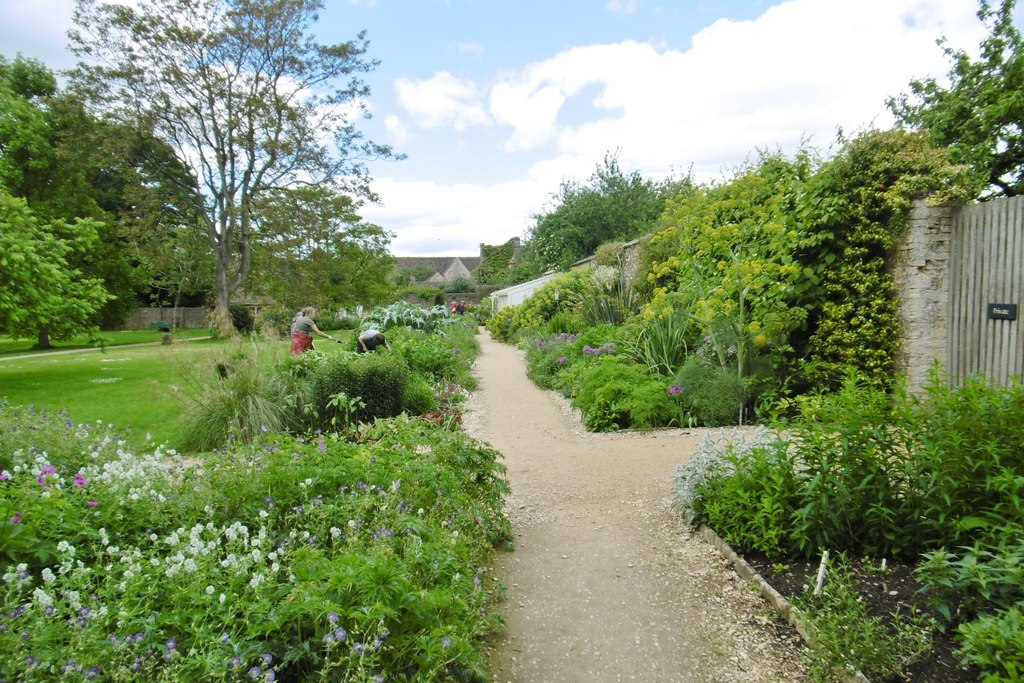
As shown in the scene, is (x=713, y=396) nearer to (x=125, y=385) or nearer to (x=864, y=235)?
(x=864, y=235)

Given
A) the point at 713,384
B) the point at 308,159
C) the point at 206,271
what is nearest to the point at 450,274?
the point at 206,271

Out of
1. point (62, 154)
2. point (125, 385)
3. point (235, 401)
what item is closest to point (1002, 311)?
point (235, 401)

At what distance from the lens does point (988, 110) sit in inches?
511

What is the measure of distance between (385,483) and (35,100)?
28591 mm

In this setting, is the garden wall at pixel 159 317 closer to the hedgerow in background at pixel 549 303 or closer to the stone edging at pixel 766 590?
the hedgerow in background at pixel 549 303

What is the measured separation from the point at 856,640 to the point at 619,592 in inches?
47.2

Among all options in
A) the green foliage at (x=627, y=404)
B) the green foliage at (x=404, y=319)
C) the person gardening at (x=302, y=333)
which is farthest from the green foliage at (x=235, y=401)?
the green foliage at (x=404, y=319)

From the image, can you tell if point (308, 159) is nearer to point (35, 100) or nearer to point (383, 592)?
point (35, 100)

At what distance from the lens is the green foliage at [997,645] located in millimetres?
1792

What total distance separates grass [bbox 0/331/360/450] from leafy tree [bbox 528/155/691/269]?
16306mm

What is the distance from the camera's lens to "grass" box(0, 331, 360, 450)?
21.6 ft

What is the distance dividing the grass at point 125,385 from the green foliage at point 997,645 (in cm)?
492

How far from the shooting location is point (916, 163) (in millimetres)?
5938

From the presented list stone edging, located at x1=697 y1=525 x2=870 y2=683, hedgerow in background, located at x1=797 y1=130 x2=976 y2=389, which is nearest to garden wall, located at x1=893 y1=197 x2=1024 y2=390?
hedgerow in background, located at x1=797 y1=130 x2=976 y2=389
